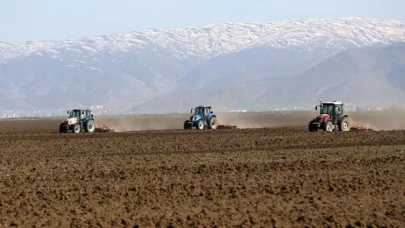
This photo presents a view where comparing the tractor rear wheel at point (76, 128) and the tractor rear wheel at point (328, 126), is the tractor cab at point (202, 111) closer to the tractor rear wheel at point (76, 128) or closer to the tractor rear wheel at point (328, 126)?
the tractor rear wheel at point (76, 128)

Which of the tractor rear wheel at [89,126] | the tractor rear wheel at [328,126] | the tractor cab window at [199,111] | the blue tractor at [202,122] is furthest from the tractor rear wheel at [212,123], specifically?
the tractor rear wheel at [328,126]

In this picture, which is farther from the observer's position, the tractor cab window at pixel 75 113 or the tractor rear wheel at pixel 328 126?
the tractor cab window at pixel 75 113

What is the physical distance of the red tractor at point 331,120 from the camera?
54.4m

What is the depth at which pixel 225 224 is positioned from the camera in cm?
1991

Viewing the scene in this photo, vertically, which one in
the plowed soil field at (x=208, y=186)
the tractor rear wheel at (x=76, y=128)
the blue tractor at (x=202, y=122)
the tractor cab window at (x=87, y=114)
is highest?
the tractor cab window at (x=87, y=114)

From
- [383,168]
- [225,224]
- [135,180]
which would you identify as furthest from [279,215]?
[383,168]

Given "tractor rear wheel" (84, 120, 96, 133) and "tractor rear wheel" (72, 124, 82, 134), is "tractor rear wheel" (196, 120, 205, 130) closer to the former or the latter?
"tractor rear wheel" (84, 120, 96, 133)

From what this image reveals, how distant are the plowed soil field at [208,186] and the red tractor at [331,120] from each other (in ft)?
35.5

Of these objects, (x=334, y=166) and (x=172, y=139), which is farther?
(x=172, y=139)

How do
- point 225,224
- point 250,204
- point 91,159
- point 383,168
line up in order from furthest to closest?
point 91,159 < point 383,168 < point 250,204 < point 225,224

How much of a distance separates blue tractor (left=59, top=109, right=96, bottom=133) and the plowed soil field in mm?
18283

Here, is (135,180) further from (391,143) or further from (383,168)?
(391,143)

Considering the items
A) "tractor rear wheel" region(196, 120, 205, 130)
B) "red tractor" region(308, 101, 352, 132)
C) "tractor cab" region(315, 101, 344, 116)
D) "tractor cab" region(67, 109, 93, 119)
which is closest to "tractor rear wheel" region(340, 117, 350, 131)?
"red tractor" region(308, 101, 352, 132)

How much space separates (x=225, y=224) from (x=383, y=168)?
37.7ft
